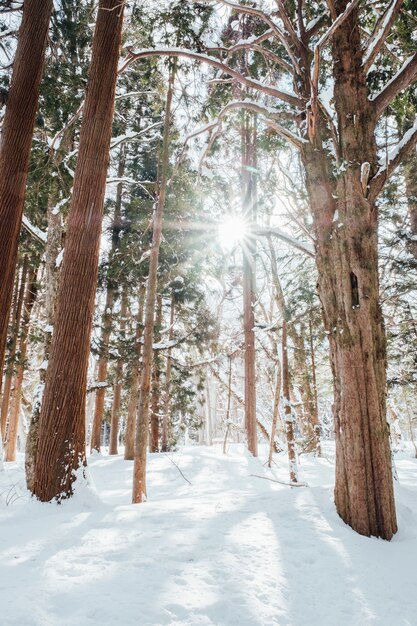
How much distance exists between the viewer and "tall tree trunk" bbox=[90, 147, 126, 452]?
1191cm

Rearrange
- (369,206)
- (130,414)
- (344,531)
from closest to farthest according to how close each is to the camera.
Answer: (344,531) → (369,206) → (130,414)

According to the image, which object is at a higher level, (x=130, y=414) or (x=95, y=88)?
(x=95, y=88)

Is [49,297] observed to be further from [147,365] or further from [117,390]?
[117,390]

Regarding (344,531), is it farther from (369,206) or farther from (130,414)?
(130,414)

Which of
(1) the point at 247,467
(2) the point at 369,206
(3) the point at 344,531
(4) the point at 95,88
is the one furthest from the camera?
(1) the point at 247,467

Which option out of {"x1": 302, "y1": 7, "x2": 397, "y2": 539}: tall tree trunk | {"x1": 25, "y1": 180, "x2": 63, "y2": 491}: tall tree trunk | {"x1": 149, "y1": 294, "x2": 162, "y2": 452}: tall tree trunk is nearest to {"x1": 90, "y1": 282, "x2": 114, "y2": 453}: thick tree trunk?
{"x1": 149, "y1": 294, "x2": 162, "y2": 452}: tall tree trunk

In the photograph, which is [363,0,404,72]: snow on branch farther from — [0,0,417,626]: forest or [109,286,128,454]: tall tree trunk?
[109,286,128,454]: tall tree trunk

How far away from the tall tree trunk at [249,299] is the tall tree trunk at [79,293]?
652 centimetres

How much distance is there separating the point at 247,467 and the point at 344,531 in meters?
7.93

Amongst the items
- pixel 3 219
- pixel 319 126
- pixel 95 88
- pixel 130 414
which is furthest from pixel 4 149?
pixel 130 414

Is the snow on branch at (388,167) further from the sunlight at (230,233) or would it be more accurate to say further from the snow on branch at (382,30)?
the sunlight at (230,233)

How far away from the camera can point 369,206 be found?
3.71 meters

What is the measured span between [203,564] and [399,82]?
4.68 metres

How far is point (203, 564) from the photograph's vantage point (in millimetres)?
2361
